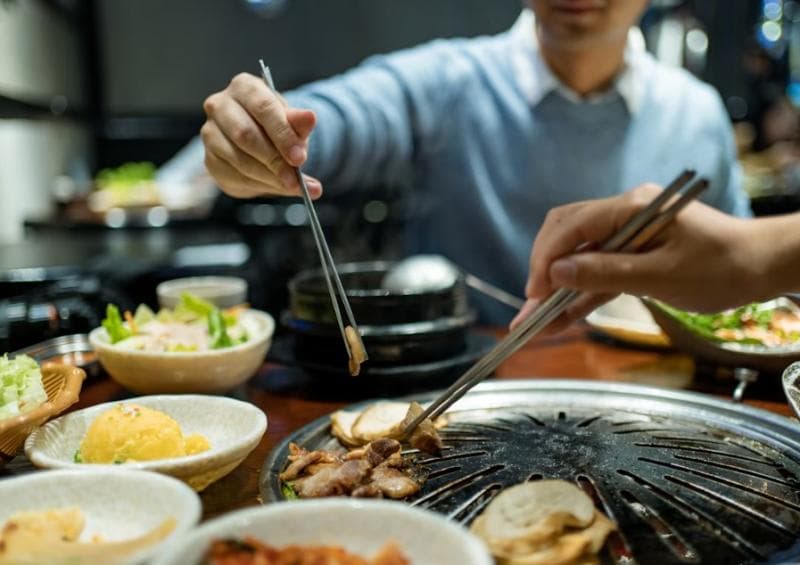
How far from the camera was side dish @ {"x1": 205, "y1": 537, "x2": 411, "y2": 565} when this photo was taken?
950 mm

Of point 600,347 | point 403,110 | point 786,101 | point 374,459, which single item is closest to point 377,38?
point 786,101

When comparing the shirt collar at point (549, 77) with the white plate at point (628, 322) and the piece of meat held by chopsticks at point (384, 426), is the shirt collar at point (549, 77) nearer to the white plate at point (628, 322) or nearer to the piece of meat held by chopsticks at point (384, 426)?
the white plate at point (628, 322)

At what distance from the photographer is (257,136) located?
176cm

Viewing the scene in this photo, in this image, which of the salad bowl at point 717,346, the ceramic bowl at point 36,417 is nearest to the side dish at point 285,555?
the ceramic bowl at point 36,417

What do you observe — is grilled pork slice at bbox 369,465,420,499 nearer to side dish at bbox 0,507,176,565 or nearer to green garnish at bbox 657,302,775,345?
side dish at bbox 0,507,176,565

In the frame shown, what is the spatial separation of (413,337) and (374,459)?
1.97 feet

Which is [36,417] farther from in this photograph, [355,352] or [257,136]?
[257,136]

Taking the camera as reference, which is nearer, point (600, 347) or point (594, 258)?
point (594, 258)

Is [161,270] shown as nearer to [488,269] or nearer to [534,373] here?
[488,269]

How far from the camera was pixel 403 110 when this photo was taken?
10.8 ft

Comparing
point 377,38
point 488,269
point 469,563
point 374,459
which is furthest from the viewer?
point 377,38

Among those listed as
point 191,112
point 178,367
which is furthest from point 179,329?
point 191,112

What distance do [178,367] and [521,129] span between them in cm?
208

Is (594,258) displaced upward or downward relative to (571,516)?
upward
